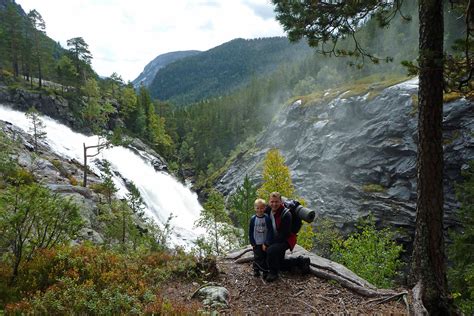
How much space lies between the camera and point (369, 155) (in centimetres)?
3738

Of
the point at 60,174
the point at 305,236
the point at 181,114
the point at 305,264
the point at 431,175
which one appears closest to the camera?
the point at 431,175

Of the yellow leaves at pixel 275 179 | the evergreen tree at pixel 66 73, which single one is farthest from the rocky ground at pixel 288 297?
the evergreen tree at pixel 66 73

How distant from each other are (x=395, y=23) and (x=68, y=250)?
7259 cm

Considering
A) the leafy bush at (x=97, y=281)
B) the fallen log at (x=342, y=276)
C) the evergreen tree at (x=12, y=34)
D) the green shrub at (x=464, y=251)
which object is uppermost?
the evergreen tree at (x=12, y=34)

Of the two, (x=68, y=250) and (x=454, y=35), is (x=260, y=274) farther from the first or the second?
(x=454, y=35)

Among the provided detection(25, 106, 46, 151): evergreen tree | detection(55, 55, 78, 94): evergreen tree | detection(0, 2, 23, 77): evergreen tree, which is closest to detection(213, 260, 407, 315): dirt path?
detection(25, 106, 46, 151): evergreen tree

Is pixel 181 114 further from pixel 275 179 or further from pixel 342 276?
pixel 342 276

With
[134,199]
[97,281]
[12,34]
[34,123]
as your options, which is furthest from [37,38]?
[97,281]

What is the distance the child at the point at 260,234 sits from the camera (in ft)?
24.4

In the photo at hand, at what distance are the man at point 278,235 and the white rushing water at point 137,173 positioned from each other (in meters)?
27.2

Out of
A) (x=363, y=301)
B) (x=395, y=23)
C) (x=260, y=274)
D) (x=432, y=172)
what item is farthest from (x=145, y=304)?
(x=395, y=23)

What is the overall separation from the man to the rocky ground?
0.35 m

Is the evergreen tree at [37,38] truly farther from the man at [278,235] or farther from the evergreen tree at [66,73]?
the man at [278,235]

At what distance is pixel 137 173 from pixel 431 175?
136ft
